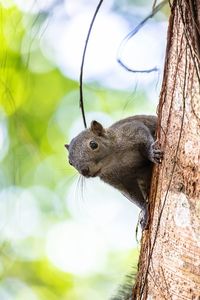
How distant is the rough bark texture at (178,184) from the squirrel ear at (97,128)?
1073 mm

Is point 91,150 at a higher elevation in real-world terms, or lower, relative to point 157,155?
higher

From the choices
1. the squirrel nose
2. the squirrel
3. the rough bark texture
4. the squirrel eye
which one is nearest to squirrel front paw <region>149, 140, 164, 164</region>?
the rough bark texture

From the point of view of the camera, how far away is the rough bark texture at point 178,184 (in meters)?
2.28

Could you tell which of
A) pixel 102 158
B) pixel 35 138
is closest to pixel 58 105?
pixel 35 138

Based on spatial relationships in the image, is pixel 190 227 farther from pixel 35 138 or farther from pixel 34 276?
pixel 34 276

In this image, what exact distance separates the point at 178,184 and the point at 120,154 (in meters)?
1.09

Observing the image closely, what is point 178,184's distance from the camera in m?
2.35

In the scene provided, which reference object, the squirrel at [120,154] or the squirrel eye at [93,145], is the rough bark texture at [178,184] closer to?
the squirrel at [120,154]

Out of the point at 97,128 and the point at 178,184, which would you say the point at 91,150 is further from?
the point at 178,184

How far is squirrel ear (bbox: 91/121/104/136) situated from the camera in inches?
140

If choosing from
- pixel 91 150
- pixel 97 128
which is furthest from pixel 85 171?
pixel 97 128

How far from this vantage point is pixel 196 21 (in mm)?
2312

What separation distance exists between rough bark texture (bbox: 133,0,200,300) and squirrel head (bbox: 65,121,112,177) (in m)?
0.91

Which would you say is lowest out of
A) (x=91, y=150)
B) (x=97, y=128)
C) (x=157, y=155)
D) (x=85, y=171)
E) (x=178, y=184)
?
(x=178, y=184)
